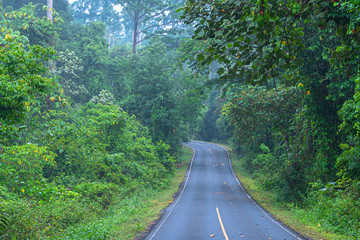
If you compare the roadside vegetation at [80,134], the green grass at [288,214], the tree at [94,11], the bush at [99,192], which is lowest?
the green grass at [288,214]

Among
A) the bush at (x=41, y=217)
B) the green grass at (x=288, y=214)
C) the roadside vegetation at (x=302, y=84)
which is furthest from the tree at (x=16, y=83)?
the green grass at (x=288, y=214)

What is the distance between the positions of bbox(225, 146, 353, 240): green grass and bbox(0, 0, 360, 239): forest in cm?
37

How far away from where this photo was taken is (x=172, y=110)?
108 ft

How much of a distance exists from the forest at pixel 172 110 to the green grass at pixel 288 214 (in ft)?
1.20

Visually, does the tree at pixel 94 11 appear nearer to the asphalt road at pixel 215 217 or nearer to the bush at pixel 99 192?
the asphalt road at pixel 215 217

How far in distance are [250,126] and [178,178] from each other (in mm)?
11046

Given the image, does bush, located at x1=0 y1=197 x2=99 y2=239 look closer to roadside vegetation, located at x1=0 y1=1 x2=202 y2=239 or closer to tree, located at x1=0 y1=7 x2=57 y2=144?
roadside vegetation, located at x1=0 y1=1 x2=202 y2=239

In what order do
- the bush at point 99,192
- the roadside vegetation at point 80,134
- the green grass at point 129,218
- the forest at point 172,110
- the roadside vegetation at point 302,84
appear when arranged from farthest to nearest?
the bush at point 99,192 → the green grass at point 129,218 → the roadside vegetation at point 80,134 → the forest at point 172,110 → the roadside vegetation at point 302,84

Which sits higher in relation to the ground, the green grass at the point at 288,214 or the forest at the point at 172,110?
the forest at the point at 172,110

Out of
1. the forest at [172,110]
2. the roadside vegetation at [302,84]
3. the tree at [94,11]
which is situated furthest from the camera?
the tree at [94,11]

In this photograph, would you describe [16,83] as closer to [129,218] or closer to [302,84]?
[129,218]

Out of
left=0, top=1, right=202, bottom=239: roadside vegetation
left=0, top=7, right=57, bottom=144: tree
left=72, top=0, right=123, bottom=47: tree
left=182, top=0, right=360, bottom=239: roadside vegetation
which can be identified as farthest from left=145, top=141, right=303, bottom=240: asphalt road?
left=72, top=0, right=123, bottom=47: tree

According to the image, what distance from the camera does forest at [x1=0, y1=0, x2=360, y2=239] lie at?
18.1ft

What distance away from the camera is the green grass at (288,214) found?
11.0 metres
